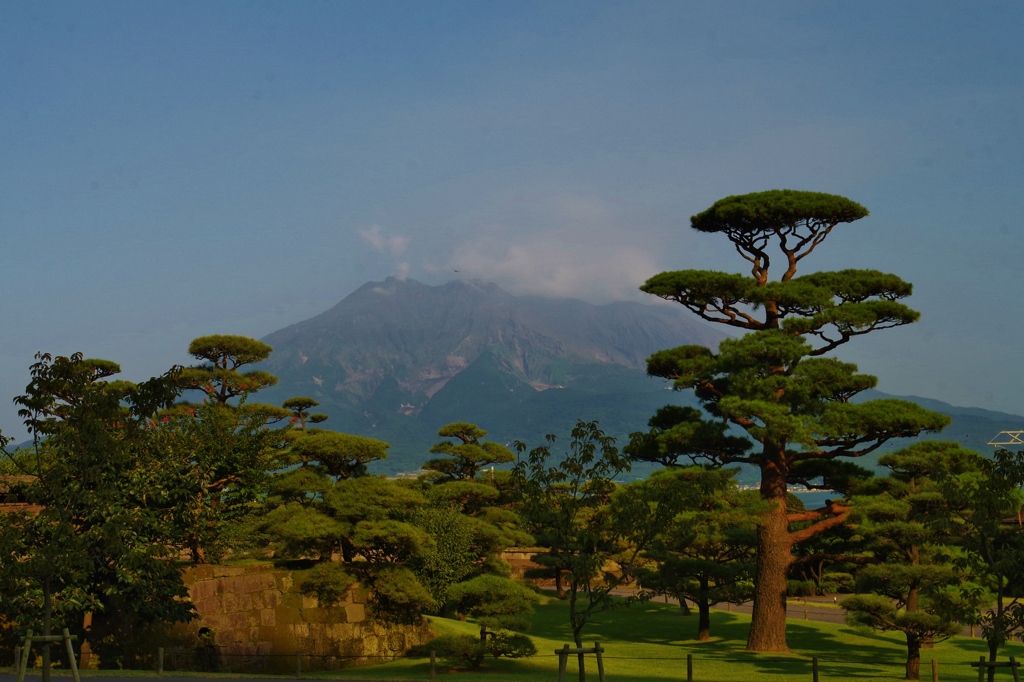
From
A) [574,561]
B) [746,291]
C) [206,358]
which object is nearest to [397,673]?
[574,561]

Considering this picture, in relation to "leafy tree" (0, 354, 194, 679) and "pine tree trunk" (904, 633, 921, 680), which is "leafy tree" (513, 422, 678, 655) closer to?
"leafy tree" (0, 354, 194, 679)

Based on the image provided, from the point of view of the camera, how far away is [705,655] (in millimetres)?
25016

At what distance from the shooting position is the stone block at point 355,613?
2455 centimetres

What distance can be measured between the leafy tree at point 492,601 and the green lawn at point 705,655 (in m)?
1.17

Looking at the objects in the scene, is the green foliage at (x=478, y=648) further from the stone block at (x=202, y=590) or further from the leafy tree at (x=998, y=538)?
the leafy tree at (x=998, y=538)

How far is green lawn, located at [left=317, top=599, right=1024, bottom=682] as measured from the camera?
21.4 meters

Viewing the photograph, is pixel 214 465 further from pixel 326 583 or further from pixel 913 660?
pixel 913 660

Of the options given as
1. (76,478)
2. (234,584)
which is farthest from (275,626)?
(76,478)

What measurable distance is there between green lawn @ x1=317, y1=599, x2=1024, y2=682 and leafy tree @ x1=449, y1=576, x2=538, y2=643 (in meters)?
1.17

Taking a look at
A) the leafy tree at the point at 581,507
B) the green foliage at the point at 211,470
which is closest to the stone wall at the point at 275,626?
the green foliage at the point at 211,470

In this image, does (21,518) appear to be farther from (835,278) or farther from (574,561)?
(835,278)

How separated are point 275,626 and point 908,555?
16205 millimetres

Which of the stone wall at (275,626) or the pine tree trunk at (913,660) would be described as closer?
the pine tree trunk at (913,660)

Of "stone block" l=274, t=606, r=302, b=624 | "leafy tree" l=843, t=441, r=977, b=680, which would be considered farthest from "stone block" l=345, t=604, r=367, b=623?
"leafy tree" l=843, t=441, r=977, b=680
